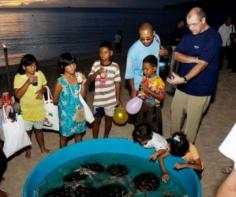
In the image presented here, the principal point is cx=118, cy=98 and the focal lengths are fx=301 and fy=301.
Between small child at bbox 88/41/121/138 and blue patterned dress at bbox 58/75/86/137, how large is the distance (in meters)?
0.49

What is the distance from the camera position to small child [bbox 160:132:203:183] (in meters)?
4.09

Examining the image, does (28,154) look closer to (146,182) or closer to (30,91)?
(30,91)

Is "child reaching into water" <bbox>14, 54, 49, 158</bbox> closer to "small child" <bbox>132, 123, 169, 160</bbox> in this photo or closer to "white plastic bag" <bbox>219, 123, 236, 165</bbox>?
"small child" <bbox>132, 123, 169, 160</bbox>

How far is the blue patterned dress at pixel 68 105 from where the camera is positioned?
4.84m

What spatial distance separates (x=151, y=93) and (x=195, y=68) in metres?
0.99

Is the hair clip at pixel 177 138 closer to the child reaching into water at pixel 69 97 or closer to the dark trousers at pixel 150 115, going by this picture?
the dark trousers at pixel 150 115

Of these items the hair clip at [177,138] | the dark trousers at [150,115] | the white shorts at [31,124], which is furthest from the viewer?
the dark trousers at [150,115]

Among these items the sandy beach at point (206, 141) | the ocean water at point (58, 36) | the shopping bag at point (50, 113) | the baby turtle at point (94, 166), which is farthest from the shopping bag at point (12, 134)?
the ocean water at point (58, 36)

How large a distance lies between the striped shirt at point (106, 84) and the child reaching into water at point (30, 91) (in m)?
0.94

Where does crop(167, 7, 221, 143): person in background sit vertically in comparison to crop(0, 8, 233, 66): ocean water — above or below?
above

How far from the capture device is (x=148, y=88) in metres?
5.07

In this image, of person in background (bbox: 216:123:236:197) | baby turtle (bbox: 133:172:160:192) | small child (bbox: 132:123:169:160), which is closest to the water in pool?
baby turtle (bbox: 133:172:160:192)

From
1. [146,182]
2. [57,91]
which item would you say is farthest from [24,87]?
[146,182]

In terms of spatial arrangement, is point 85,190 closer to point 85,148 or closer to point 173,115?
point 85,148
